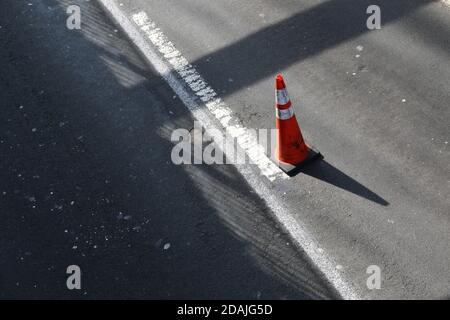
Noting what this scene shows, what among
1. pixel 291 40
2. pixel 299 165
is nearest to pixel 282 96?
pixel 299 165

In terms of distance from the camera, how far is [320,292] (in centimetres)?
597

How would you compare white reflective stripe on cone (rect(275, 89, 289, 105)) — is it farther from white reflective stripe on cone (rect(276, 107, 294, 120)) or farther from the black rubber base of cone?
the black rubber base of cone

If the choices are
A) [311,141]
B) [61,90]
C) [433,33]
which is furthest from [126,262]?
[433,33]

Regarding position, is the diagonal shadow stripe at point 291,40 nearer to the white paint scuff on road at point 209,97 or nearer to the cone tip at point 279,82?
the white paint scuff on road at point 209,97

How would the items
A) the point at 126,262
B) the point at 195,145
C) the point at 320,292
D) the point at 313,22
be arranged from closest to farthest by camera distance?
the point at 320,292
the point at 126,262
the point at 195,145
the point at 313,22

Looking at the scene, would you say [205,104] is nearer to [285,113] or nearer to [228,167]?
[228,167]

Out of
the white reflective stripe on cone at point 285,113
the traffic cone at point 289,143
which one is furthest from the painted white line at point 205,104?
the white reflective stripe on cone at point 285,113

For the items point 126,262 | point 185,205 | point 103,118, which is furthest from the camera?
point 103,118

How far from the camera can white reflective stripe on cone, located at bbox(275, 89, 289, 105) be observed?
6816mm

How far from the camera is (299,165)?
Answer: 712cm

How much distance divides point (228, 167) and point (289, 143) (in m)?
0.69

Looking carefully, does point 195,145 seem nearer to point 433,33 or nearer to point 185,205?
point 185,205

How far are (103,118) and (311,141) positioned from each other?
245 cm

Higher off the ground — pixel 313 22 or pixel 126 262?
pixel 313 22
